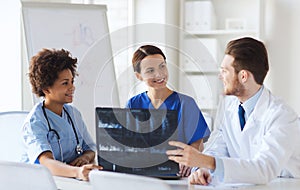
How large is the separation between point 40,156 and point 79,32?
61.6 inches

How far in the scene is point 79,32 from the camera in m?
3.50

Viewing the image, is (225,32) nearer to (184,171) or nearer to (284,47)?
(284,47)

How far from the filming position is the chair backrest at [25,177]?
1.69 meters

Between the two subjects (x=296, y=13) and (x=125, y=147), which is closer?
(x=125, y=147)

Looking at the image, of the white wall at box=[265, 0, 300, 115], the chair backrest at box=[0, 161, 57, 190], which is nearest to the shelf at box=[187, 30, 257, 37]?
the white wall at box=[265, 0, 300, 115]

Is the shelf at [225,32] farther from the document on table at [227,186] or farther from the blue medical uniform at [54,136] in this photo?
the document on table at [227,186]

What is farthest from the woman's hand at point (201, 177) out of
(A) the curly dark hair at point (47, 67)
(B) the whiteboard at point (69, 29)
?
(B) the whiteboard at point (69, 29)

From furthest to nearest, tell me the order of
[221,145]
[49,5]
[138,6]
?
[138,6] < [49,5] < [221,145]

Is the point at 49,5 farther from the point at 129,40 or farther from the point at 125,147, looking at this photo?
the point at 125,147

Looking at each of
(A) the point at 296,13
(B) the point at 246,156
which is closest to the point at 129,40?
(B) the point at 246,156

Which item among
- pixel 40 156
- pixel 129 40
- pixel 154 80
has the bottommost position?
pixel 40 156

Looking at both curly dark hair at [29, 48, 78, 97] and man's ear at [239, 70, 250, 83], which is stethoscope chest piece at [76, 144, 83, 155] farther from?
man's ear at [239, 70, 250, 83]

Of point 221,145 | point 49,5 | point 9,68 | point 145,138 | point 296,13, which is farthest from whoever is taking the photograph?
point 296,13

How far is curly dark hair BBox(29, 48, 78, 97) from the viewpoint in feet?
7.40
